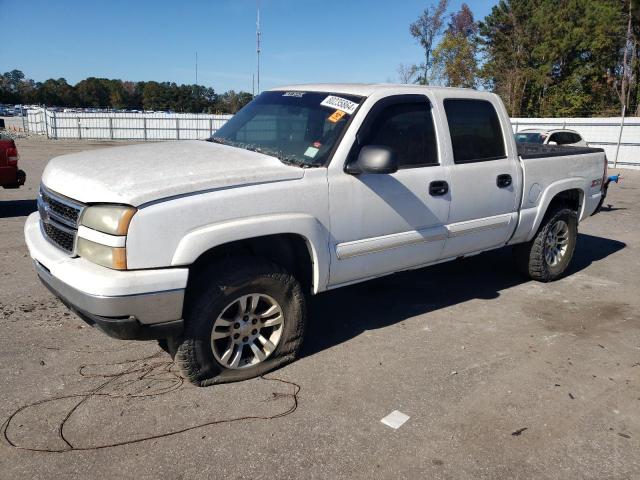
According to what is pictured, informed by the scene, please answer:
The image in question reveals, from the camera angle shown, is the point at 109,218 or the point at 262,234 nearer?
the point at 109,218

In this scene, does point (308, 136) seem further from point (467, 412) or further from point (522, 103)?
point (522, 103)

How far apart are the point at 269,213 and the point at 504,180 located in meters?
2.50

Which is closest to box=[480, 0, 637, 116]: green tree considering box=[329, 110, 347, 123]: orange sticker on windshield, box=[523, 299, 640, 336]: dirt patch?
box=[523, 299, 640, 336]: dirt patch

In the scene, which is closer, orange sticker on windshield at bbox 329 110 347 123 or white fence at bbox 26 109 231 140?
orange sticker on windshield at bbox 329 110 347 123

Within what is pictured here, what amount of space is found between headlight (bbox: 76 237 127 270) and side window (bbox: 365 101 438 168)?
6.18 feet

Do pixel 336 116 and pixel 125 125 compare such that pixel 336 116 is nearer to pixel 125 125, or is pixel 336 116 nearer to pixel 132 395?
pixel 132 395

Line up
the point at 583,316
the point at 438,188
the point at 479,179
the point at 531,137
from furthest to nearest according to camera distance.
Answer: the point at 531,137, the point at 583,316, the point at 479,179, the point at 438,188

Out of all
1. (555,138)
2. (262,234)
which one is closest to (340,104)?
(262,234)

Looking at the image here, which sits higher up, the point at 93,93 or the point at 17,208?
the point at 93,93

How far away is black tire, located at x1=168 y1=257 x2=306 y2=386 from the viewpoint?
3.21m

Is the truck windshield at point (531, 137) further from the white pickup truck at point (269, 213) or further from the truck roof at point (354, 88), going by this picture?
the truck roof at point (354, 88)

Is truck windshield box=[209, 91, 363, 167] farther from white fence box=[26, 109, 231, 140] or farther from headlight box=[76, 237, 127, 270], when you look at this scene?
white fence box=[26, 109, 231, 140]

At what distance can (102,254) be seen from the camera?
115 inches

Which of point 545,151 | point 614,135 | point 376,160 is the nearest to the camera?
point 376,160
